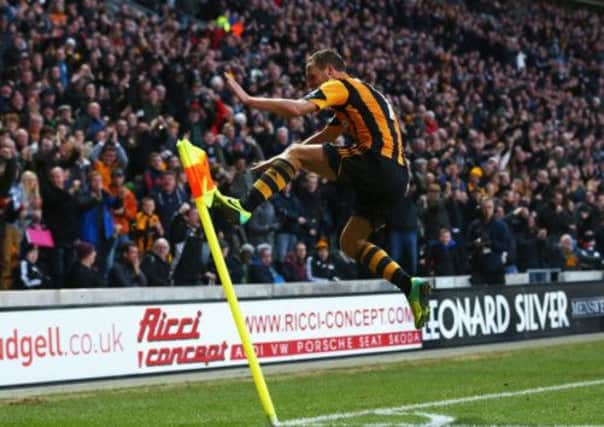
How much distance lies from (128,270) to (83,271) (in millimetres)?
937

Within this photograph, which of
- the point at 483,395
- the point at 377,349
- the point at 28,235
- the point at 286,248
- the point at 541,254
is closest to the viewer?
the point at 483,395

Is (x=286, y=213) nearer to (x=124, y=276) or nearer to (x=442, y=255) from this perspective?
(x=442, y=255)

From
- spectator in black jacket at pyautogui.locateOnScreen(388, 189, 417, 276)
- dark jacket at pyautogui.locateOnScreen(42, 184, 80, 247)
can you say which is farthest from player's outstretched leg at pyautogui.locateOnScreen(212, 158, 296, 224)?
spectator in black jacket at pyautogui.locateOnScreen(388, 189, 417, 276)

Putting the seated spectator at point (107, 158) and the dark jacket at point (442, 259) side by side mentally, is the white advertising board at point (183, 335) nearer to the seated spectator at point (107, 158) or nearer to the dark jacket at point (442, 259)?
the dark jacket at point (442, 259)

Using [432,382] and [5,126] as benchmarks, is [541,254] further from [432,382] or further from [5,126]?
[5,126]

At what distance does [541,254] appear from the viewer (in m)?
20.2

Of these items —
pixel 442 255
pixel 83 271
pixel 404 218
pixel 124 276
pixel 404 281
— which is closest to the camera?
pixel 404 281

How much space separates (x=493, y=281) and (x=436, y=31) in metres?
15.4

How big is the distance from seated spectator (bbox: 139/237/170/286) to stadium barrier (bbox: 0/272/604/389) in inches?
52.5

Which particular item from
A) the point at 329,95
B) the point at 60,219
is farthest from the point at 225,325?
the point at 329,95

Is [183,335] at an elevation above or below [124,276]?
below

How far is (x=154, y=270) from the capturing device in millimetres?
14609

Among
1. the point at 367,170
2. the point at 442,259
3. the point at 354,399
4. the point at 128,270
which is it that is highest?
the point at 367,170

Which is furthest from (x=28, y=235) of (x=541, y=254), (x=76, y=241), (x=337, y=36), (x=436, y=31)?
(x=436, y=31)
